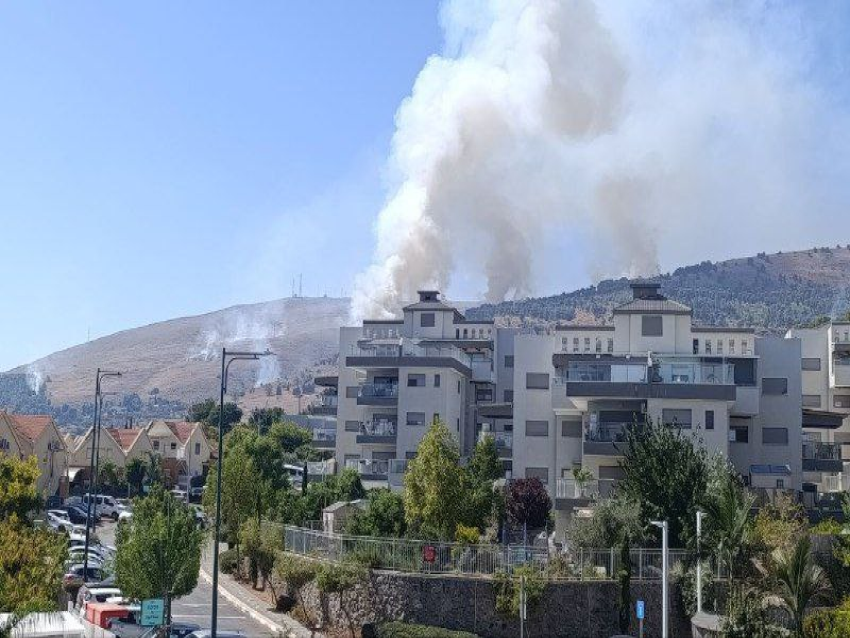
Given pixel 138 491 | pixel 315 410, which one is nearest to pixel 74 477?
pixel 138 491

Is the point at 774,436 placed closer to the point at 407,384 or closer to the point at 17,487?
the point at 407,384

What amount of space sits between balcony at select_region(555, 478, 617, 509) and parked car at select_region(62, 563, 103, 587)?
20.5m

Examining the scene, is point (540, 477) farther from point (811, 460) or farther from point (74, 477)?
point (74, 477)

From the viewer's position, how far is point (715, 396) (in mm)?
54094

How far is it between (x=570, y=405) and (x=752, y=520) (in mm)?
17264

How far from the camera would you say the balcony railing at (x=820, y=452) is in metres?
59.6

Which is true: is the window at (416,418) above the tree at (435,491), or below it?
above

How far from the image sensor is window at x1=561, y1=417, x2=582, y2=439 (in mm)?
61469

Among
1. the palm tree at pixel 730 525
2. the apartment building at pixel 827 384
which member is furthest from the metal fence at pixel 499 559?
the apartment building at pixel 827 384

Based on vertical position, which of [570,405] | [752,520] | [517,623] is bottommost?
[517,623]

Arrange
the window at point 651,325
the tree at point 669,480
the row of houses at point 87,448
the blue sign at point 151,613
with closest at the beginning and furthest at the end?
the blue sign at point 151,613 < the tree at point 669,480 < the window at point 651,325 < the row of houses at point 87,448

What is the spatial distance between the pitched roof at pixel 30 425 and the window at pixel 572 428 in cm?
4295

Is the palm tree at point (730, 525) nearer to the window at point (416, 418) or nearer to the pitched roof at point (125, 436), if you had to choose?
the window at point (416, 418)

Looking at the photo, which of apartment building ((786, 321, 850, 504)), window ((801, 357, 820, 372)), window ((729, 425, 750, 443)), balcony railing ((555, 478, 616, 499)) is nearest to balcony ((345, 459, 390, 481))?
balcony railing ((555, 478, 616, 499))
